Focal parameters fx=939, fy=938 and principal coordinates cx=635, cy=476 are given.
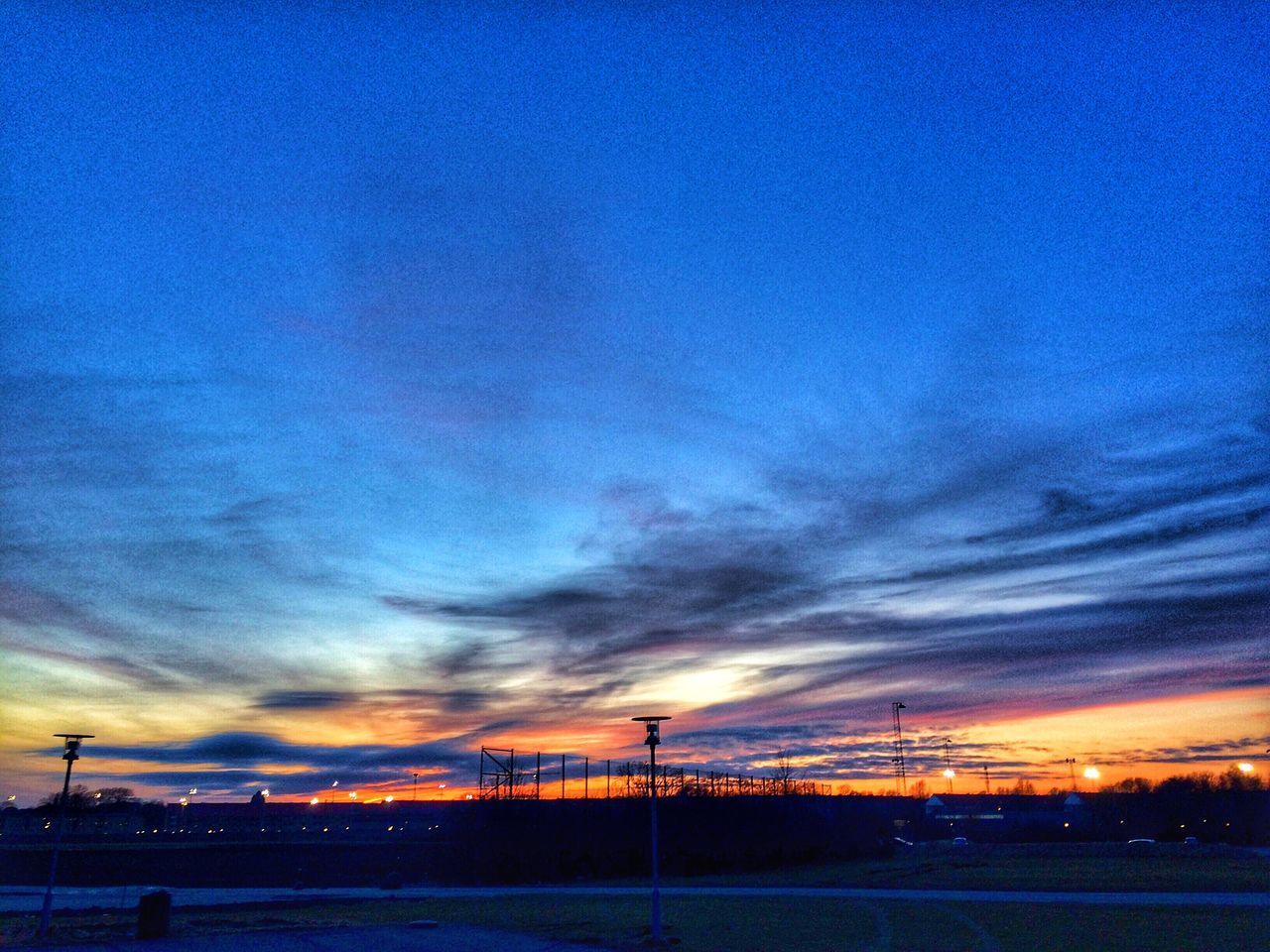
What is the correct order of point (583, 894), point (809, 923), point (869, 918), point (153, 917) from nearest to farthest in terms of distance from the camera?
point (153, 917)
point (809, 923)
point (869, 918)
point (583, 894)

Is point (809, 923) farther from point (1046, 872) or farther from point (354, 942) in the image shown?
point (1046, 872)

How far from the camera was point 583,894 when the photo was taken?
52781mm

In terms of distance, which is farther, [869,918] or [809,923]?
[869,918]

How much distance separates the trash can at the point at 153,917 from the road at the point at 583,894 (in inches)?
614

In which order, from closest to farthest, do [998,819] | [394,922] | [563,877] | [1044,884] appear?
[394,922] → [1044,884] → [563,877] → [998,819]

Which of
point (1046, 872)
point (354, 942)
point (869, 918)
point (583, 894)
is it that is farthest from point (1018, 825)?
point (354, 942)

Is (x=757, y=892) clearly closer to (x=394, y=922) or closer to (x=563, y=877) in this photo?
(x=394, y=922)

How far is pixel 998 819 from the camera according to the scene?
138 m

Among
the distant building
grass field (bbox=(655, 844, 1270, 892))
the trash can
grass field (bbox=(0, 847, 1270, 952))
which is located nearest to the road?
grass field (bbox=(0, 847, 1270, 952))

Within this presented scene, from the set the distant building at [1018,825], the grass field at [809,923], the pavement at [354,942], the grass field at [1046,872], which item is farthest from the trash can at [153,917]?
the distant building at [1018,825]

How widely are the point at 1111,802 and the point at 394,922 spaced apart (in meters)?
141

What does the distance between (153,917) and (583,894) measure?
26468mm

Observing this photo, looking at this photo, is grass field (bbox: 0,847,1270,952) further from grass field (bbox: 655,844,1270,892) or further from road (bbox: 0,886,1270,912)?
road (bbox: 0,886,1270,912)

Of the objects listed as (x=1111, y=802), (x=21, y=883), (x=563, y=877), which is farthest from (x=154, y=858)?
(x=1111, y=802)
